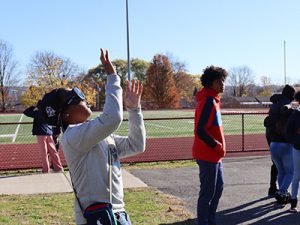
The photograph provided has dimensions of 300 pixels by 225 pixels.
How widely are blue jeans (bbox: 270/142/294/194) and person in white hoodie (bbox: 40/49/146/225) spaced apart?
468 cm

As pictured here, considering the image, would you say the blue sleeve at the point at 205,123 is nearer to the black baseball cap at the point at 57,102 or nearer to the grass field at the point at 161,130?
the black baseball cap at the point at 57,102

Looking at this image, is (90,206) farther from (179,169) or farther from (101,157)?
(179,169)

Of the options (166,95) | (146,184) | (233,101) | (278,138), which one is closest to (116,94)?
(278,138)

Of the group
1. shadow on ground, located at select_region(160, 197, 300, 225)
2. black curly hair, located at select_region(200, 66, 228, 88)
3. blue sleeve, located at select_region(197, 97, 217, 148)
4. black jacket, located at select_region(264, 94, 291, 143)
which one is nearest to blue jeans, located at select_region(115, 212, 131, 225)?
blue sleeve, located at select_region(197, 97, 217, 148)

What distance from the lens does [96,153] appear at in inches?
114

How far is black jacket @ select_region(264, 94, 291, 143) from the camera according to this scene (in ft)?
22.9

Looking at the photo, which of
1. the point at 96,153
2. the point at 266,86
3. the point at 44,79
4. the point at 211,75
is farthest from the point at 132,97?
the point at 266,86

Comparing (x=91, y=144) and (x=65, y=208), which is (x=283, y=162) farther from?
(x=91, y=144)

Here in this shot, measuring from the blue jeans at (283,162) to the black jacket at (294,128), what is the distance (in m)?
0.77

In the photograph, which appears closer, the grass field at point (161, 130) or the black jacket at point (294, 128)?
the black jacket at point (294, 128)

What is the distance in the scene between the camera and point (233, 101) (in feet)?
348

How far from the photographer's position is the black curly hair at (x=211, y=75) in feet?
18.1

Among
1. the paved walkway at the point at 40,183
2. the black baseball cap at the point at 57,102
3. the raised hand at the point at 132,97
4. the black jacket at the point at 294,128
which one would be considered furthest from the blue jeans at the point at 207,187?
the paved walkway at the point at 40,183

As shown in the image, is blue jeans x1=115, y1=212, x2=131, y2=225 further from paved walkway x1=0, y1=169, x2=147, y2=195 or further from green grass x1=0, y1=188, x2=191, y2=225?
paved walkway x1=0, y1=169, x2=147, y2=195
